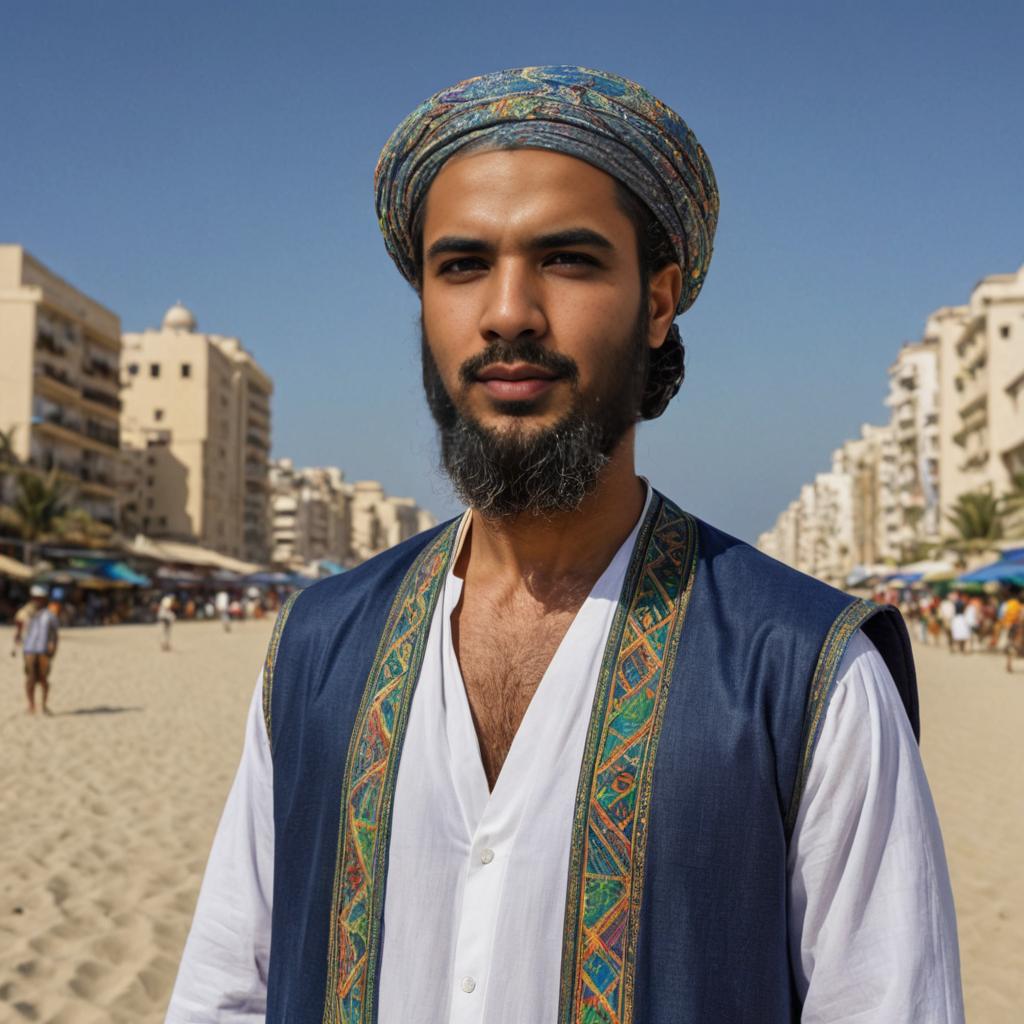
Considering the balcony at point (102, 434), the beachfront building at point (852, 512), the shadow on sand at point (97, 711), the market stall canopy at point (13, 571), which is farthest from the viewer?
the beachfront building at point (852, 512)

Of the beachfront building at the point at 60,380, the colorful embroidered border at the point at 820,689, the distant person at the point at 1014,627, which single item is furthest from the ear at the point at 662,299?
the beachfront building at the point at 60,380

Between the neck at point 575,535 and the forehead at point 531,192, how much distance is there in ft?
1.12

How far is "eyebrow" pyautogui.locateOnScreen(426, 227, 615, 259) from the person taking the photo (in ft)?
5.40

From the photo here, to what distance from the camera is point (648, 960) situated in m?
1.42

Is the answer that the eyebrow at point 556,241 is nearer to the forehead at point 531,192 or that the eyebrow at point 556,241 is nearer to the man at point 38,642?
the forehead at point 531,192

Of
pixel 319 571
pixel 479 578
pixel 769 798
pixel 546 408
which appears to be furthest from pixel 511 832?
pixel 319 571

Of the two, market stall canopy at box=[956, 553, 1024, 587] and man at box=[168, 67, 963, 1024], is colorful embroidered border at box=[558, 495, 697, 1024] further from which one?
market stall canopy at box=[956, 553, 1024, 587]

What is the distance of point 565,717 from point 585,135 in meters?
0.85

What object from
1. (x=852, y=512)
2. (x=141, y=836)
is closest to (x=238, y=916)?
(x=141, y=836)

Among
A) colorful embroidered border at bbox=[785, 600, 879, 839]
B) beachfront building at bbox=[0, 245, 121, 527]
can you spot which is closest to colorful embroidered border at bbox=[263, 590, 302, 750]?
colorful embroidered border at bbox=[785, 600, 879, 839]

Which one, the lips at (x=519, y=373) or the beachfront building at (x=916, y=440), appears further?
the beachfront building at (x=916, y=440)

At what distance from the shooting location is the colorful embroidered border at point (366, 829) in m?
1.57

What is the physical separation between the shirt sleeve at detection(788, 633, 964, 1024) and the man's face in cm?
54

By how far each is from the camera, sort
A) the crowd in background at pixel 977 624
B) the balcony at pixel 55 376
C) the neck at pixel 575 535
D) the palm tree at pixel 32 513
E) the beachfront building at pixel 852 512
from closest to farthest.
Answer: the neck at pixel 575 535 → the crowd in background at pixel 977 624 → the palm tree at pixel 32 513 → the balcony at pixel 55 376 → the beachfront building at pixel 852 512
